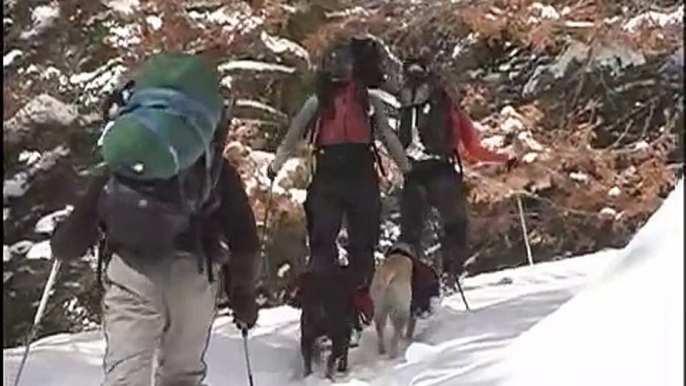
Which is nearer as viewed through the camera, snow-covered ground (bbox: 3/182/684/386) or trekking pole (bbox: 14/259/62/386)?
snow-covered ground (bbox: 3/182/684/386)

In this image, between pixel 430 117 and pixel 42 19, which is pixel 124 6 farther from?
pixel 430 117

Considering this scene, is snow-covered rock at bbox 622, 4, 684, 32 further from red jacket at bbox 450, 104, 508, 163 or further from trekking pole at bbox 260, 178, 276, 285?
trekking pole at bbox 260, 178, 276, 285

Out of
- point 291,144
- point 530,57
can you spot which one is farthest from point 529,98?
point 291,144

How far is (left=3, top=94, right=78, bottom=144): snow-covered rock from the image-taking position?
70 cm

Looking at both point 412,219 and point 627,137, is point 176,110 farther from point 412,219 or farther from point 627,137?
point 627,137

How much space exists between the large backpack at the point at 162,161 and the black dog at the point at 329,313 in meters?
0.08

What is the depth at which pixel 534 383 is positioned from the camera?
2.00 feet

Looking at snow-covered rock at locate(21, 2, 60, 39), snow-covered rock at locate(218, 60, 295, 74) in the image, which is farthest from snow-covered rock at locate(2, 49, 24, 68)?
snow-covered rock at locate(218, 60, 295, 74)

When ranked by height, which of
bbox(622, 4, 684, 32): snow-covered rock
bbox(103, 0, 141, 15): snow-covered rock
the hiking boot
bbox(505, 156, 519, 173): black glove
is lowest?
the hiking boot

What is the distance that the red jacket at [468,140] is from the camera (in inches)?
27.9

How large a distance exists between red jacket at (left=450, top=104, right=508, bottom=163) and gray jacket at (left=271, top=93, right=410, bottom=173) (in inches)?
1.4

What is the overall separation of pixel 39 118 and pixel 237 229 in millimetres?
129

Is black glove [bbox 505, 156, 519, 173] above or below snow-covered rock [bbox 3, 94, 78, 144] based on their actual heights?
below

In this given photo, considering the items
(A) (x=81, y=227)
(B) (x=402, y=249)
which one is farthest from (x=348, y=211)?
(A) (x=81, y=227)
